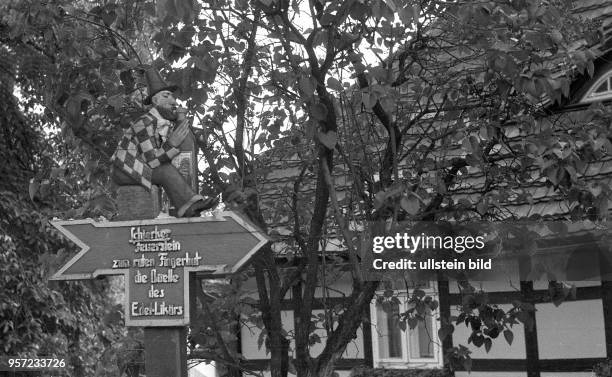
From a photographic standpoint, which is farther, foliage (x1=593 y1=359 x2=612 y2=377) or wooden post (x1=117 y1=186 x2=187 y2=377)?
foliage (x1=593 y1=359 x2=612 y2=377)

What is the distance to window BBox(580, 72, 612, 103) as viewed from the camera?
9352 millimetres

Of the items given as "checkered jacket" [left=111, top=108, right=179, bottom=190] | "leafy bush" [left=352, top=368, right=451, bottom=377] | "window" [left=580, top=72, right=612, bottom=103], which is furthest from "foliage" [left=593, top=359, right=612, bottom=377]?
"checkered jacket" [left=111, top=108, right=179, bottom=190]

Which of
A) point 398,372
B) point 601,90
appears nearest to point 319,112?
point 601,90

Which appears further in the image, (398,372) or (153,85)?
(398,372)

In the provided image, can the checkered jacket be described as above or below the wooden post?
above

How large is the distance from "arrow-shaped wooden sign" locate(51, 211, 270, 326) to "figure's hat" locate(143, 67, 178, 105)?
0.70 m

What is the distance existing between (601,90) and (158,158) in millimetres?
6347

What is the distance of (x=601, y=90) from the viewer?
9.49m

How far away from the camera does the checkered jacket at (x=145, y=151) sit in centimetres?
465

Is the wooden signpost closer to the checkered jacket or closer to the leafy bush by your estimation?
the checkered jacket

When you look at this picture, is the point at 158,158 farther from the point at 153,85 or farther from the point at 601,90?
the point at 601,90

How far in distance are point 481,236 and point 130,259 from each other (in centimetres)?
264

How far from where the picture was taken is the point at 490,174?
621cm

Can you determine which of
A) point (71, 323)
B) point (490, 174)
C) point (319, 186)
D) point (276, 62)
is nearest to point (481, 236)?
point (490, 174)
